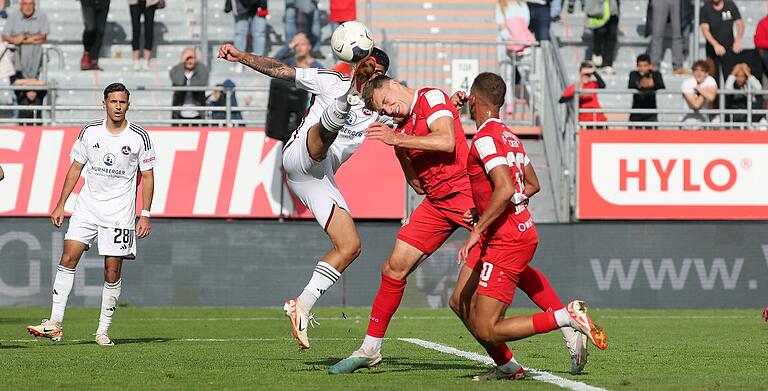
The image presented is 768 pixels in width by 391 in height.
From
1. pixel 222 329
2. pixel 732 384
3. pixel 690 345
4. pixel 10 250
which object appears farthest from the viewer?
pixel 10 250

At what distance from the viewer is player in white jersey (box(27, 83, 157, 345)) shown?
12125mm

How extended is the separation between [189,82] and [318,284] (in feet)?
38.9

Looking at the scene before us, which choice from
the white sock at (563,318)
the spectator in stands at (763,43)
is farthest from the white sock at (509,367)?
the spectator in stands at (763,43)

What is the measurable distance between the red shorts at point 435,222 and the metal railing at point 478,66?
12018 millimetres

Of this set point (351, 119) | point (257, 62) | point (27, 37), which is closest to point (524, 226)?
point (257, 62)

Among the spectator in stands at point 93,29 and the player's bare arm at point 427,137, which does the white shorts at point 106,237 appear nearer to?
the player's bare arm at point 427,137

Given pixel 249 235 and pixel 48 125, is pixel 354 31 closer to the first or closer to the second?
pixel 249 235

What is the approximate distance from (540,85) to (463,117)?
1335 mm

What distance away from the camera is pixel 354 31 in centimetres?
984

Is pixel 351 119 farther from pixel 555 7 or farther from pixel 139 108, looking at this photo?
pixel 555 7

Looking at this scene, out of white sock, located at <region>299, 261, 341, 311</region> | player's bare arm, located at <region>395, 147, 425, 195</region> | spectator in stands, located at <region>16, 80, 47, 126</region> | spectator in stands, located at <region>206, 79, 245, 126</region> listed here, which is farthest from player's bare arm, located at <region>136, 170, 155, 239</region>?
spectator in stands, located at <region>16, 80, 47, 126</region>

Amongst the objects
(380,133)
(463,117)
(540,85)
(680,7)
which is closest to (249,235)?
(463,117)

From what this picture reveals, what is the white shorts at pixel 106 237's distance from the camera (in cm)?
1212

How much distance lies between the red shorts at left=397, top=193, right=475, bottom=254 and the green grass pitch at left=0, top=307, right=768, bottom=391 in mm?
873
